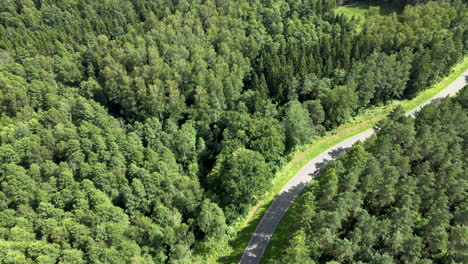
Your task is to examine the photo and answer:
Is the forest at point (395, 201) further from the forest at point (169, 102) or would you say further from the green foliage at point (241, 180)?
the forest at point (169, 102)

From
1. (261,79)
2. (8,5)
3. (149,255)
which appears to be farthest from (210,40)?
(8,5)

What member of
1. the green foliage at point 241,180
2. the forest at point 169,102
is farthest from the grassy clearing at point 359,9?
the green foliage at point 241,180

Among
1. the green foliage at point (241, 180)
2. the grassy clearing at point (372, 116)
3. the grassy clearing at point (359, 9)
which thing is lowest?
the grassy clearing at point (372, 116)

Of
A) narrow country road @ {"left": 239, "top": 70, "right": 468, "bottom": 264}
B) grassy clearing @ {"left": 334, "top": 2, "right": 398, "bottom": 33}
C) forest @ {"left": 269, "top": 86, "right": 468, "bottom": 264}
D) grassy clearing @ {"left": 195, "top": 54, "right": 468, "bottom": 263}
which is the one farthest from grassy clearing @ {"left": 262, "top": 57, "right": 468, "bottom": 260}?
grassy clearing @ {"left": 334, "top": 2, "right": 398, "bottom": 33}

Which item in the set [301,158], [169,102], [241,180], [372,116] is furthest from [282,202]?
→ [169,102]

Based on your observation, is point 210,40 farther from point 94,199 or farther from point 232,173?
point 94,199

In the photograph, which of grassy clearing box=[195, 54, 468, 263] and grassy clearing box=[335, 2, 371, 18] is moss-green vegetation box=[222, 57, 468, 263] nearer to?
grassy clearing box=[195, 54, 468, 263]

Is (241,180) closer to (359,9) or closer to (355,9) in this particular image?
(355,9)
